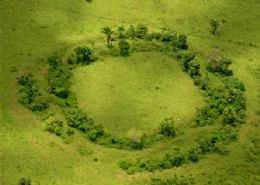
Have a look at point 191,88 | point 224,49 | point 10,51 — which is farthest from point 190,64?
point 10,51

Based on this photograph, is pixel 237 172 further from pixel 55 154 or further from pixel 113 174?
pixel 55 154

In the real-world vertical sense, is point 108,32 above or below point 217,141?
above

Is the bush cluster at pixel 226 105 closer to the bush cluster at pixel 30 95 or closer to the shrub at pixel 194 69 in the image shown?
the shrub at pixel 194 69

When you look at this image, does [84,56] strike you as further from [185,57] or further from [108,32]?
[185,57]

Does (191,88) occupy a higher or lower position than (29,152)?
higher

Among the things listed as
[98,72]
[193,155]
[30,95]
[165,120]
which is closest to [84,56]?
[98,72]

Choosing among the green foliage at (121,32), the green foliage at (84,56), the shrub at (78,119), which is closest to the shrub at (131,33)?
the green foliage at (121,32)
